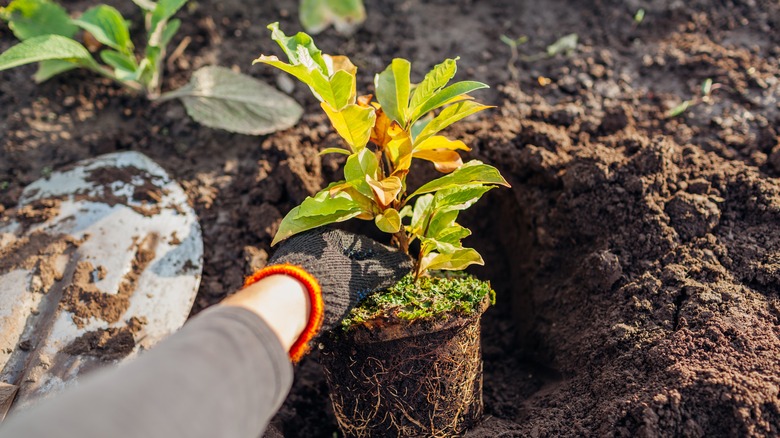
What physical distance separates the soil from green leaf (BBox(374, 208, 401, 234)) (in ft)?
2.18

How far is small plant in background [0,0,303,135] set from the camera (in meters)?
2.68

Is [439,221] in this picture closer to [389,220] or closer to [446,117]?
[389,220]

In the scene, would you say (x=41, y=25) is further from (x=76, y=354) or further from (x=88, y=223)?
(x=76, y=354)

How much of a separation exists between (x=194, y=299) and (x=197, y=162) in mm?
702

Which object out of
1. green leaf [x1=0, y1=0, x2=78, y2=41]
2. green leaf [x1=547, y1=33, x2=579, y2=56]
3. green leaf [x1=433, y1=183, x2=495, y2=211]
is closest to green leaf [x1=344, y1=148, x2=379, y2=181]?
green leaf [x1=433, y1=183, x2=495, y2=211]

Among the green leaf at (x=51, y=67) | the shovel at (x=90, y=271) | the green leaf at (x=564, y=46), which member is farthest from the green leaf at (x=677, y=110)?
the green leaf at (x=51, y=67)

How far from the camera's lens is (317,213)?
5.98 feet

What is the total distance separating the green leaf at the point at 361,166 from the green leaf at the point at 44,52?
4.53 feet

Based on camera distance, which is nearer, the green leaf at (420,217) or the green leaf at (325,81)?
the green leaf at (325,81)

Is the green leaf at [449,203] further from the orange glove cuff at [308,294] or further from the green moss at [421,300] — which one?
the orange glove cuff at [308,294]

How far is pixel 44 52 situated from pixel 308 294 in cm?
165

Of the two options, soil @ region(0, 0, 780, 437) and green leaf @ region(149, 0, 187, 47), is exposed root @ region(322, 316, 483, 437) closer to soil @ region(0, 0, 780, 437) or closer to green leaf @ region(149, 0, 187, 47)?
soil @ region(0, 0, 780, 437)

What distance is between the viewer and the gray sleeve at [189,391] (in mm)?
977

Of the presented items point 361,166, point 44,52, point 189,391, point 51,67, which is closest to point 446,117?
point 361,166
